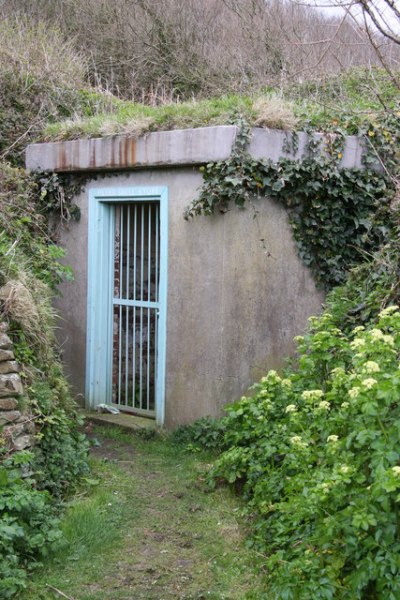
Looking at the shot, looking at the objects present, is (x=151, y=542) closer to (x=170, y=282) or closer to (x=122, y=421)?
(x=122, y=421)

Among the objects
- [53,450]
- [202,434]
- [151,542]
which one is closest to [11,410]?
[53,450]

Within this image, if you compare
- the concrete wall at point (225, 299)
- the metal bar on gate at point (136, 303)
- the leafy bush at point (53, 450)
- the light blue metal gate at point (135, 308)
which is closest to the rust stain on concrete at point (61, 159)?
the light blue metal gate at point (135, 308)

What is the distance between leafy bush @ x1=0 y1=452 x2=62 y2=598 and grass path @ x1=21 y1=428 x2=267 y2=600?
131 millimetres

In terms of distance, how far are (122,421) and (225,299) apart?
6.30 feet

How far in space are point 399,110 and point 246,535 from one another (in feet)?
16.1

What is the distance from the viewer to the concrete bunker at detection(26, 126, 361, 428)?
700 centimetres

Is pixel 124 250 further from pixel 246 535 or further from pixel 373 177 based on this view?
pixel 246 535

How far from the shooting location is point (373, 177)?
724 centimetres

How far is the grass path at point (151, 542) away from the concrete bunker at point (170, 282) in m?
1.19

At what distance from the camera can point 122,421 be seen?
7746mm

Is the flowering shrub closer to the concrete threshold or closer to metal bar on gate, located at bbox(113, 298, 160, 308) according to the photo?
the concrete threshold

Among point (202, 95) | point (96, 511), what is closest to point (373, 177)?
point (96, 511)

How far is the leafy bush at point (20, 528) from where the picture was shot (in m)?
4.14

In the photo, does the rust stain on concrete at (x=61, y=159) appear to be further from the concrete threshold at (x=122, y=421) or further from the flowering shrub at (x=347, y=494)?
the flowering shrub at (x=347, y=494)
